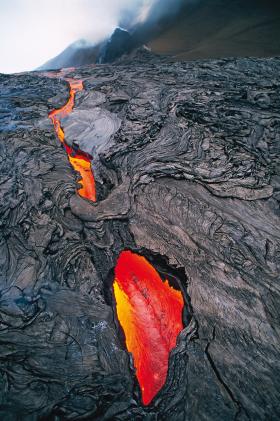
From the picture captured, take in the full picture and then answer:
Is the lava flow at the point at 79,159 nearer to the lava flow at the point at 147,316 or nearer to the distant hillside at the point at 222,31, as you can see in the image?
the lava flow at the point at 147,316

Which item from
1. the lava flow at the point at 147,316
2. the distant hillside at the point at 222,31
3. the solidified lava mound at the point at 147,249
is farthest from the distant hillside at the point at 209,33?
the lava flow at the point at 147,316

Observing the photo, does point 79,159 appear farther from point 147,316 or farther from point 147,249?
point 147,316

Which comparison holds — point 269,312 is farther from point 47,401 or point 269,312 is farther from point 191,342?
point 47,401

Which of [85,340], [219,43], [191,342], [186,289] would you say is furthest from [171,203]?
[219,43]

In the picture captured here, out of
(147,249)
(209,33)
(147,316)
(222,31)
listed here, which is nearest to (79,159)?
(147,249)

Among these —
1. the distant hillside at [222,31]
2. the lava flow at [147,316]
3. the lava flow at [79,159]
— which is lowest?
the lava flow at [147,316]
